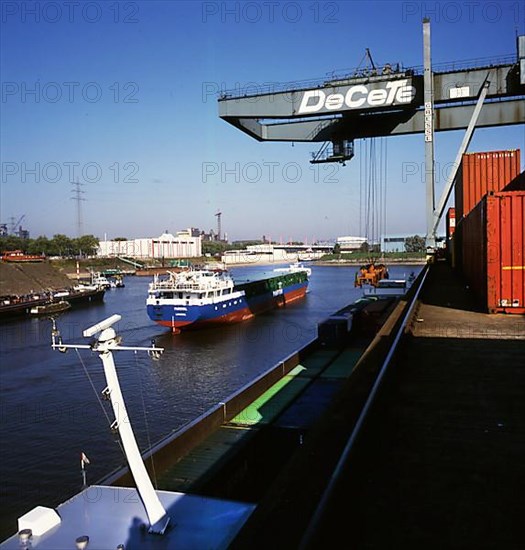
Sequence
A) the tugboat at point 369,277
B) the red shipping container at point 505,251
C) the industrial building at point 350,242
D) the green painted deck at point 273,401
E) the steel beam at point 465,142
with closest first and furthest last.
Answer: the red shipping container at point 505,251
the green painted deck at point 273,401
the steel beam at point 465,142
the tugboat at point 369,277
the industrial building at point 350,242

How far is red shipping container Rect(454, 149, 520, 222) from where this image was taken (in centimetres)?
1734

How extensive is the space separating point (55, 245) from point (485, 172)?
9230cm

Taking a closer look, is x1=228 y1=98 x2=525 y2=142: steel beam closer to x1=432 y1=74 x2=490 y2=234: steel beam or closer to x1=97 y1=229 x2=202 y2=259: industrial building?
x1=432 y1=74 x2=490 y2=234: steel beam

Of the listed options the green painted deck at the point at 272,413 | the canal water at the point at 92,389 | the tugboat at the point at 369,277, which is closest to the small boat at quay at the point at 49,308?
the canal water at the point at 92,389

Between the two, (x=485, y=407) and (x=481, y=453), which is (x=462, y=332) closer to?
(x=485, y=407)

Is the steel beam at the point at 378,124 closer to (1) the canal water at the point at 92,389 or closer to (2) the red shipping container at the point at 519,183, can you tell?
(2) the red shipping container at the point at 519,183

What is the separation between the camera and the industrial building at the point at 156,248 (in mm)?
126125

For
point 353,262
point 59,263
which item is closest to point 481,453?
point 59,263

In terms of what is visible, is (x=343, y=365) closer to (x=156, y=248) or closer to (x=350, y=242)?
(x=156, y=248)

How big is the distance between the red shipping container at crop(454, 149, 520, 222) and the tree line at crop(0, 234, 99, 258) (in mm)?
87238

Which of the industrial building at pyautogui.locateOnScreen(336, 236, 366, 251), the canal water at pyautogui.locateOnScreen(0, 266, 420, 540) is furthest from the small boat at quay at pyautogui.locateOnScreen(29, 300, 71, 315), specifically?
the industrial building at pyautogui.locateOnScreen(336, 236, 366, 251)

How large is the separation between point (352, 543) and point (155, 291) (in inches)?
1065

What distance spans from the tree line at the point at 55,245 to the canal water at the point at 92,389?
6707 centimetres

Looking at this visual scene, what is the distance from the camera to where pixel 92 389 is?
52.3ft
